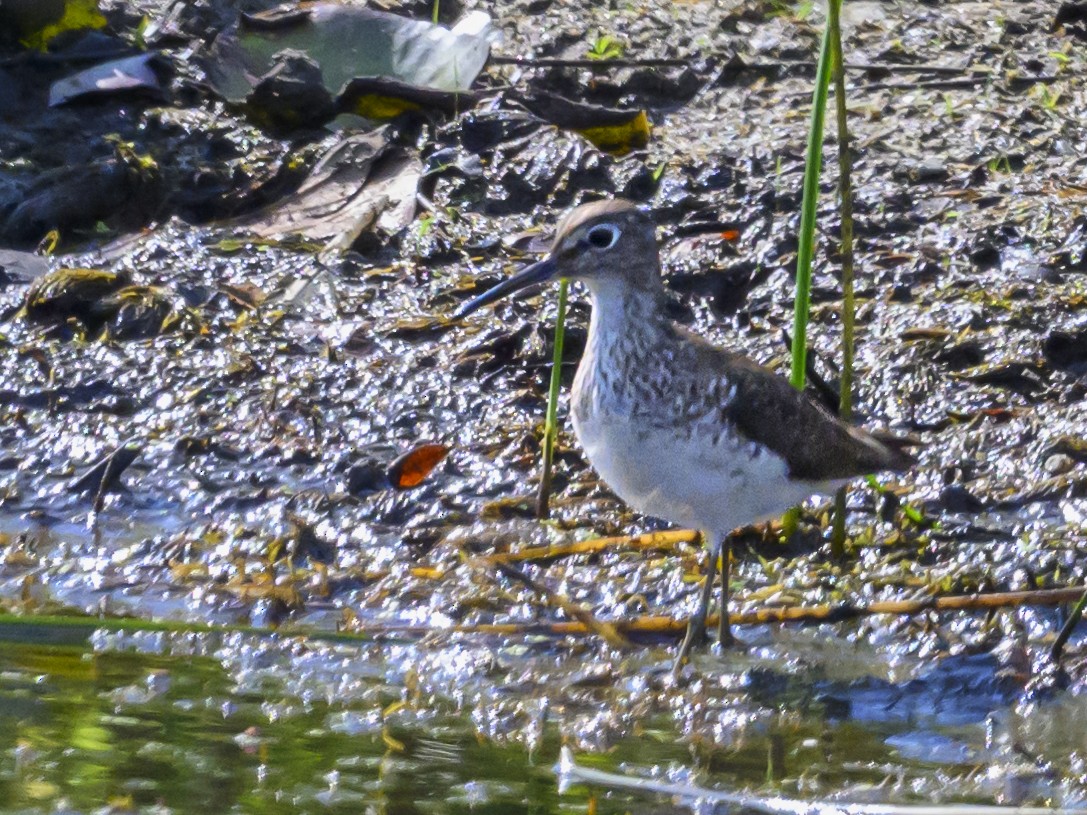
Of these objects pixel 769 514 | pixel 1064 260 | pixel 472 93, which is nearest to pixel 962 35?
pixel 1064 260

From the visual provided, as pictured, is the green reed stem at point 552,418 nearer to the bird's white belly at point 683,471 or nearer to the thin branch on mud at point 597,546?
the thin branch on mud at point 597,546

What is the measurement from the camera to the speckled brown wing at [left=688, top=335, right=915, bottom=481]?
4859 mm

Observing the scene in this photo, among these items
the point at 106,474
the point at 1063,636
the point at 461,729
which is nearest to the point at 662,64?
the point at 106,474

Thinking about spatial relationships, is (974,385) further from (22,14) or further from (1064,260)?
(22,14)

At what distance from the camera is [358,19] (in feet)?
25.0

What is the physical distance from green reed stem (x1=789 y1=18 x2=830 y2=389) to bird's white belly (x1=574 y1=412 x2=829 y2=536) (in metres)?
0.34

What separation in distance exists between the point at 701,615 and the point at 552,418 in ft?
2.93

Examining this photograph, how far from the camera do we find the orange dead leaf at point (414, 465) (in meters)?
5.91

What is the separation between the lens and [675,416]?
4695 millimetres

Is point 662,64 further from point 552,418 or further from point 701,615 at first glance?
point 701,615

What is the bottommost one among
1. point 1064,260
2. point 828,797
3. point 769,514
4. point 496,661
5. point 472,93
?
point 828,797

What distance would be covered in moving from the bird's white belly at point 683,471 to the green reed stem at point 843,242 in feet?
1.46

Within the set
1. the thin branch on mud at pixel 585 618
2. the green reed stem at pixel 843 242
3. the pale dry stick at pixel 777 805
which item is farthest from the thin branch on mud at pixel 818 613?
the pale dry stick at pixel 777 805

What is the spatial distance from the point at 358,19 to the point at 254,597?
11.1 feet
